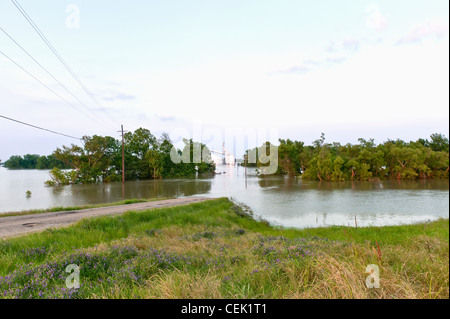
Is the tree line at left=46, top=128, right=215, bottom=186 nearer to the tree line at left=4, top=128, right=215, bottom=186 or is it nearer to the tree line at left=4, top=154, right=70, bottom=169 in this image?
the tree line at left=4, top=128, right=215, bottom=186

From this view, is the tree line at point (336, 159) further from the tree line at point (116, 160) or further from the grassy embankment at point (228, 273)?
the tree line at point (116, 160)

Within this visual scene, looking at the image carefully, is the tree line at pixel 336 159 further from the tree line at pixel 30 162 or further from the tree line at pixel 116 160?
the tree line at pixel 30 162

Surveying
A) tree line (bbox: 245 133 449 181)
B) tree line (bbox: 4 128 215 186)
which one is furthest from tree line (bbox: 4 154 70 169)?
tree line (bbox: 245 133 449 181)

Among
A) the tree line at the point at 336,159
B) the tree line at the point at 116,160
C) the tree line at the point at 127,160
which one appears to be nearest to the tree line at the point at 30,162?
the tree line at the point at 116,160

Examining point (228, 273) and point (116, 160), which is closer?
point (228, 273)

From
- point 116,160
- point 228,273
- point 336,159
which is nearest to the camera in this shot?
point 228,273

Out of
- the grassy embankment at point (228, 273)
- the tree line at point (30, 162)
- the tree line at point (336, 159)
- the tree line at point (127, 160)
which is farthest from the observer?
the tree line at point (30, 162)

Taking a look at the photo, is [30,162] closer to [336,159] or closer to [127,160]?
[127,160]

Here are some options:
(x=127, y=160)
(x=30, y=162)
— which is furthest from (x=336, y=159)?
(x=30, y=162)

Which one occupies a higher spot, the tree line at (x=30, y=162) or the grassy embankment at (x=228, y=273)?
the tree line at (x=30, y=162)

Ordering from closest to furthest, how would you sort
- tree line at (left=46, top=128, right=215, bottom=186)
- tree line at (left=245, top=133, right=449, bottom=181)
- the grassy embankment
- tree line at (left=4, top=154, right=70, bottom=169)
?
1. the grassy embankment
2. tree line at (left=245, top=133, right=449, bottom=181)
3. tree line at (left=46, top=128, right=215, bottom=186)
4. tree line at (left=4, top=154, right=70, bottom=169)

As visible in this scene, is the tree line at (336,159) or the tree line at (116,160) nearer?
the tree line at (336,159)

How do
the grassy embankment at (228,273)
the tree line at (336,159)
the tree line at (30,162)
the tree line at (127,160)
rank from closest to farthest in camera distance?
the grassy embankment at (228,273), the tree line at (336,159), the tree line at (127,160), the tree line at (30,162)
